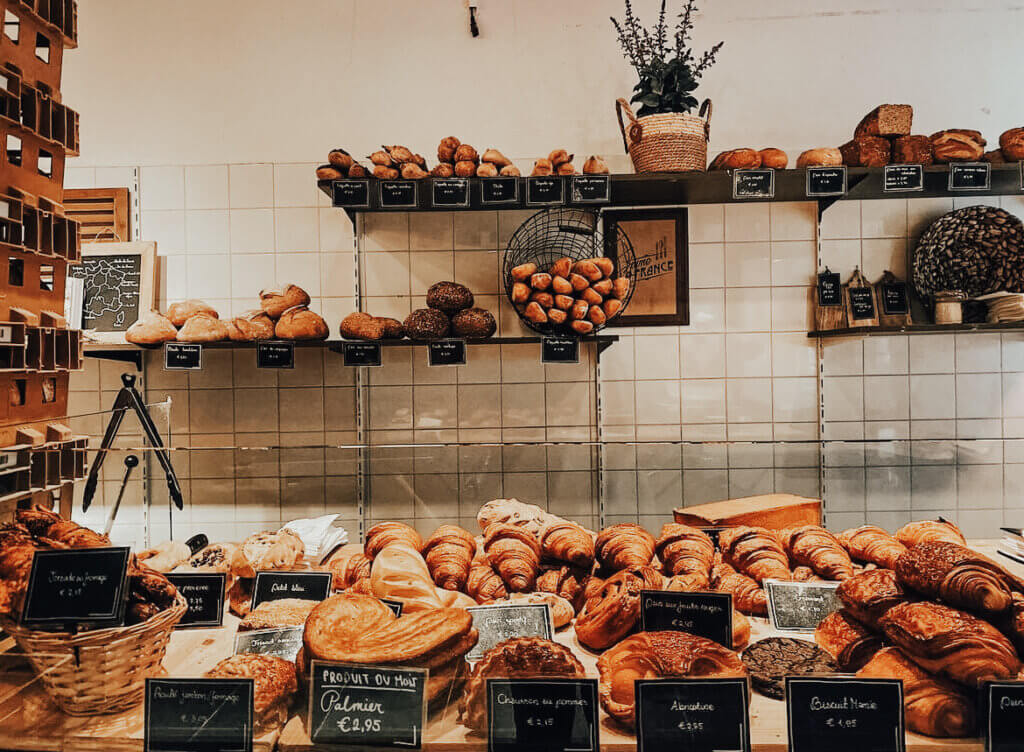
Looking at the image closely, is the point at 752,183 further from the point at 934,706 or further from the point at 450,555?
the point at 934,706

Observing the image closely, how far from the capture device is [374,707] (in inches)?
37.0

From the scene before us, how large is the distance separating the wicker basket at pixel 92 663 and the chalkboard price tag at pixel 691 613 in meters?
0.74

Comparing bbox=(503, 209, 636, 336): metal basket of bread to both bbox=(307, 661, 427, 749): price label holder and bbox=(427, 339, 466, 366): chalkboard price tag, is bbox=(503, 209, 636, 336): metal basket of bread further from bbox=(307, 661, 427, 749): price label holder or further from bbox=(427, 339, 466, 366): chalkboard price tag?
bbox=(307, 661, 427, 749): price label holder

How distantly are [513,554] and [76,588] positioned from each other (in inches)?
27.9

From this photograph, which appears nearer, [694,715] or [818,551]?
[694,715]

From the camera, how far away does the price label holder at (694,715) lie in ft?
3.02

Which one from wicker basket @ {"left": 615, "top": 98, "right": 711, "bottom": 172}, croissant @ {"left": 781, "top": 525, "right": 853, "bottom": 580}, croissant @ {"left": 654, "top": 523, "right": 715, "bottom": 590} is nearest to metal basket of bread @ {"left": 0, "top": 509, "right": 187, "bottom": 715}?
croissant @ {"left": 654, "top": 523, "right": 715, "bottom": 590}

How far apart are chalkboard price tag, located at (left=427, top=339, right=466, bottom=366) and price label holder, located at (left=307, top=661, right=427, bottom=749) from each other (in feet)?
6.57

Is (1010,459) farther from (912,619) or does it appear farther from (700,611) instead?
(700,611)

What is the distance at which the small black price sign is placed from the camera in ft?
9.55

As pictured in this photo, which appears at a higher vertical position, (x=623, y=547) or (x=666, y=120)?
(x=666, y=120)

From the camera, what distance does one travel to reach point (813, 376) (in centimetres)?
335

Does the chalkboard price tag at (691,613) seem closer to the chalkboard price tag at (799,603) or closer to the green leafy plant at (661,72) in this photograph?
the chalkboard price tag at (799,603)

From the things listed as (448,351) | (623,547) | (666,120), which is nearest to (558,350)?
(448,351)
